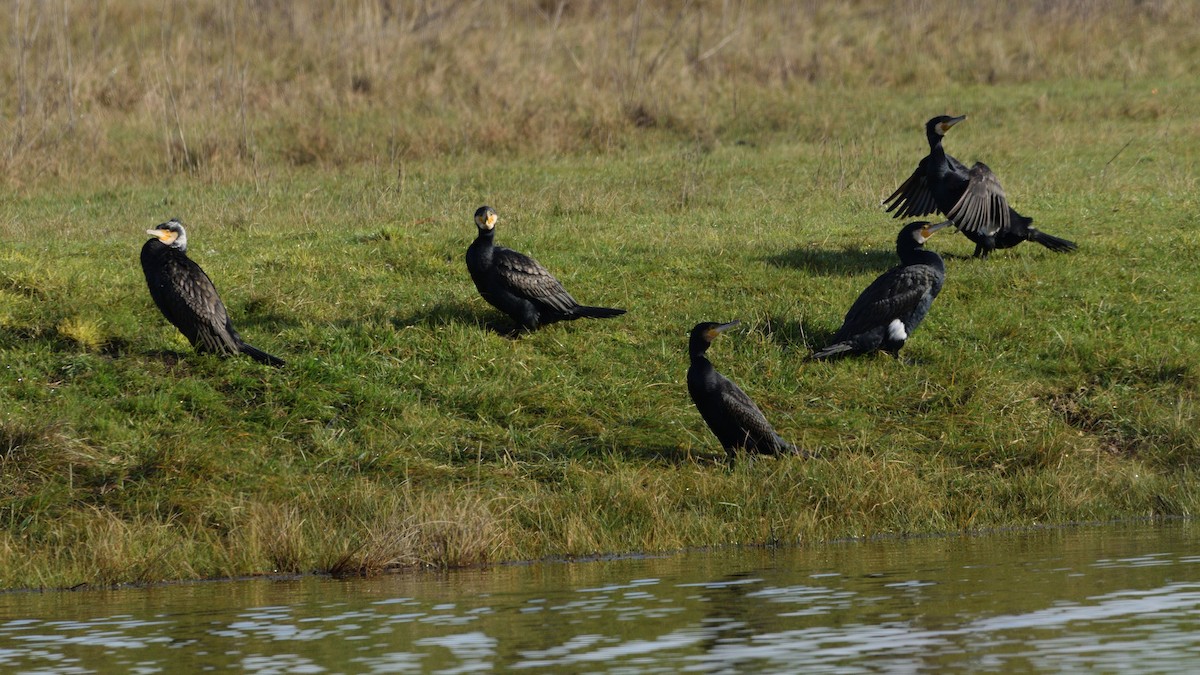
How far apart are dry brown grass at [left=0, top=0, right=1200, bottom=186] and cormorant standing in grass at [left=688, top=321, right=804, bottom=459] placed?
9473 mm

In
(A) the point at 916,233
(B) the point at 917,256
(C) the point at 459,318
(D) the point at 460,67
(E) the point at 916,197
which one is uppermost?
(D) the point at 460,67

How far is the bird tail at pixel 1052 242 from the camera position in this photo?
14.0 m

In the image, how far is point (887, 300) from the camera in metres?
11.8

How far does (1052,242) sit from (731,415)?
5.19m

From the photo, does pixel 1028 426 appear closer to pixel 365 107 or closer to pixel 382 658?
pixel 382 658

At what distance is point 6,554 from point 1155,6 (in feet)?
72.9

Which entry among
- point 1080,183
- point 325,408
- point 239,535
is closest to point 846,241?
point 1080,183

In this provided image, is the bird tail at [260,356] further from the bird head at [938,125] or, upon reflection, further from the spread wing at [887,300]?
the bird head at [938,125]

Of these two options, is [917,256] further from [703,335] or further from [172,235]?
[172,235]

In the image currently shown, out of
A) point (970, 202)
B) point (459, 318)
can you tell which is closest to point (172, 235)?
point (459, 318)

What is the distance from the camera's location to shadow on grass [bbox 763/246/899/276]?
1387cm

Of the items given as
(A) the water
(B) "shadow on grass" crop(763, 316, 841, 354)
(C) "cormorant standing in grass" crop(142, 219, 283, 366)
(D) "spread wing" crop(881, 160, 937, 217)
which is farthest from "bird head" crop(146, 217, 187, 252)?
(D) "spread wing" crop(881, 160, 937, 217)

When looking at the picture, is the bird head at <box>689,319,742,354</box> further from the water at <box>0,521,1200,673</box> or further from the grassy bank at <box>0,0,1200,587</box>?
the water at <box>0,521,1200,673</box>

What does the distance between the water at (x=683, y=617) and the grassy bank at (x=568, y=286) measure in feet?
2.38
